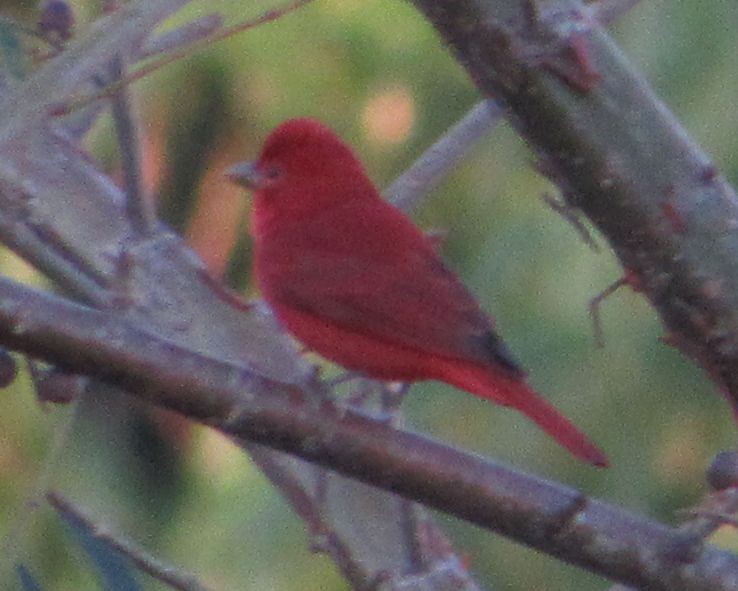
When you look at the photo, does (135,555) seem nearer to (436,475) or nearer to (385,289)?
(436,475)

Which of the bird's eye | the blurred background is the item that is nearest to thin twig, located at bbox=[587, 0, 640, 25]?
the bird's eye

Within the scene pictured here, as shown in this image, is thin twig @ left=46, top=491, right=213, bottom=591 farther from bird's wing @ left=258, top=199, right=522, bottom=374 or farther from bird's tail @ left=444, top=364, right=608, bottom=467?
bird's wing @ left=258, top=199, right=522, bottom=374

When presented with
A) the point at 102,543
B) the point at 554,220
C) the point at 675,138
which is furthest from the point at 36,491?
the point at 554,220

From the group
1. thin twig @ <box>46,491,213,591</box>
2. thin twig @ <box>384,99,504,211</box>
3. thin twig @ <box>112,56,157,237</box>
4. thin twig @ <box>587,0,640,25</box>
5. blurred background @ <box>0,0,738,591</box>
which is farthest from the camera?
blurred background @ <box>0,0,738,591</box>

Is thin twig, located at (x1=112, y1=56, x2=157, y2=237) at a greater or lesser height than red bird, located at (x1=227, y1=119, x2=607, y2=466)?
greater

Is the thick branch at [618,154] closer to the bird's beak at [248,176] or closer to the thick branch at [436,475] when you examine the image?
the thick branch at [436,475]

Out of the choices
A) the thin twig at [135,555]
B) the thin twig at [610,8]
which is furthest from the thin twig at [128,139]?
the thin twig at [610,8]

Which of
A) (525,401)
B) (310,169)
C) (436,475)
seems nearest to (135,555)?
(436,475)
